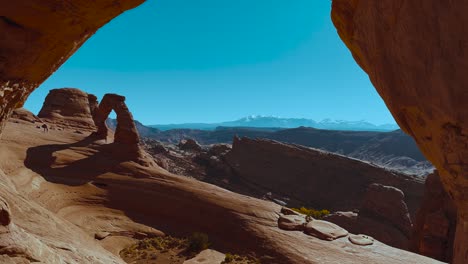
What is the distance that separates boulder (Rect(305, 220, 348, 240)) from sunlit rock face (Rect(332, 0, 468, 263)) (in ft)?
48.6

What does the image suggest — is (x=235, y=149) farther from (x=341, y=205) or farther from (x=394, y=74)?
(x=394, y=74)

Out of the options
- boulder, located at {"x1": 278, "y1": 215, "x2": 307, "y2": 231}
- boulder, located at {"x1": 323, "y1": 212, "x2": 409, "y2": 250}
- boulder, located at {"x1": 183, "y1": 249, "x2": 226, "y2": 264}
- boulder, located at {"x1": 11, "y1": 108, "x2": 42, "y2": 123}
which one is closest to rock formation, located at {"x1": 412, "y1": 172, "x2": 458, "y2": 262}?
boulder, located at {"x1": 323, "y1": 212, "x2": 409, "y2": 250}

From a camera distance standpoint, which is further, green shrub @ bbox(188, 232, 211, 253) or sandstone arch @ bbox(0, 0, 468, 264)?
green shrub @ bbox(188, 232, 211, 253)

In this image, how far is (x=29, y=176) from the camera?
22500 mm

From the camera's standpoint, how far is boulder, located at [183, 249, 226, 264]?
1909cm

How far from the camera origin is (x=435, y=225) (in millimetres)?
27766

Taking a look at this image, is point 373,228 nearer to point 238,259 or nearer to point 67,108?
point 238,259

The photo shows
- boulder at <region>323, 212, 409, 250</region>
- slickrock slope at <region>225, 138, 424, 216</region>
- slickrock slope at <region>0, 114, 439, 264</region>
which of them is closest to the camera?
slickrock slope at <region>0, 114, 439, 264</region>

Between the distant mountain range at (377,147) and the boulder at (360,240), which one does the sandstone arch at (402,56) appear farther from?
the distant mountain range at (377,147)

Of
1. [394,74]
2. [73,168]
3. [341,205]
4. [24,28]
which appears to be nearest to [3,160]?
[73,168]

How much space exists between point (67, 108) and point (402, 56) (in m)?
44.8

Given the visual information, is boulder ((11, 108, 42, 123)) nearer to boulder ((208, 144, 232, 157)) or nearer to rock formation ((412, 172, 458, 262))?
boulder ((208, 144, 232, 157))

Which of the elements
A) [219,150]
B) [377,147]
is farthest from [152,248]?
[377,147]

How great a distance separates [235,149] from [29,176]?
5325cm
